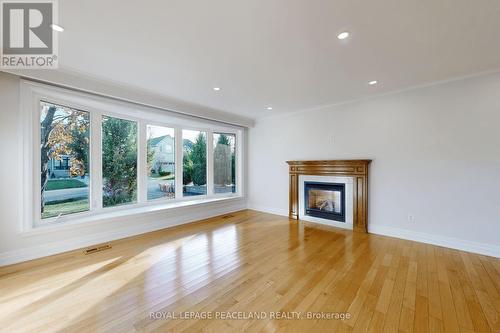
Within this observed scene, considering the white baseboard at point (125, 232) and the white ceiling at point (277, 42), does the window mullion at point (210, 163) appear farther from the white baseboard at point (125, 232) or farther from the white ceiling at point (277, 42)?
the white ceiling at point (277, 42)

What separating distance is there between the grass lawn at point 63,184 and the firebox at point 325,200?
4.53m

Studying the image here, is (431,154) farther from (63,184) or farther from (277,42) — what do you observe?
(63,184)

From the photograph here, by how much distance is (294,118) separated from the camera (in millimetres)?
5141

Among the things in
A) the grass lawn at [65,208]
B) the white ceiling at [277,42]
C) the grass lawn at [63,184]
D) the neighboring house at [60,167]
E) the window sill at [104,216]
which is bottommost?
the window sill at [104,216]

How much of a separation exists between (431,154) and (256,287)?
3.50m

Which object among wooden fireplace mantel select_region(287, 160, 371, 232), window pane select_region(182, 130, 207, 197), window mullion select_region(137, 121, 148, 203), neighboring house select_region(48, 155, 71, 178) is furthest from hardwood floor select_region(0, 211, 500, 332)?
window pane select_region(182, 130, 207, 197)

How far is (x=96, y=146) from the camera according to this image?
3.70 meters

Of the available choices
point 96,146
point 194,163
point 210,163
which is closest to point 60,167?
point 96,146

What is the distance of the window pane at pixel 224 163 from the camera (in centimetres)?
582

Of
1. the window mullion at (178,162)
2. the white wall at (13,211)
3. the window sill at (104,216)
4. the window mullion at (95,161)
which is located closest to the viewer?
the white wall at (13,211)

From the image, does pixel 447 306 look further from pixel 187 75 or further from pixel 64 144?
pixel 64 144

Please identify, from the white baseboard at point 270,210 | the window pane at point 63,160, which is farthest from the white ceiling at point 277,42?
the white baseboard at point 270,210

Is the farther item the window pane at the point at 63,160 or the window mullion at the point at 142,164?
the window mullion at the point at 142,164

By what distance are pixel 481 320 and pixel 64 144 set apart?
5.52 m
